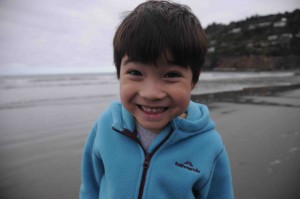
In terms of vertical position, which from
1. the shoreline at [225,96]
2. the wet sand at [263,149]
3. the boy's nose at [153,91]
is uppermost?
the boy's nose at [153,91]

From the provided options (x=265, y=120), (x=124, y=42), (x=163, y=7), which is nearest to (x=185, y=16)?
(x=163, y=7)

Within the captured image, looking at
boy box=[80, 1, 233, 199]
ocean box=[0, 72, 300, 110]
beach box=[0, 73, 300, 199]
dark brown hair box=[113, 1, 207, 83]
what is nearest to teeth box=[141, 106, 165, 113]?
boy box=[80, 1, 233, 199]

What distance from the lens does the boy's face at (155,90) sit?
121 cm

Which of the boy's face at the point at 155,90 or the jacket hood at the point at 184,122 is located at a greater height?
the boy's face at the point at 155,90

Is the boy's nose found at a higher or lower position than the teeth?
higher

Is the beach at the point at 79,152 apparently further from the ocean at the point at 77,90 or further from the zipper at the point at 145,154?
the ocean at the point at 77,90

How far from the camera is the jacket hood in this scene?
141 centimetres

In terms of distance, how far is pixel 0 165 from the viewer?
10.8 ft

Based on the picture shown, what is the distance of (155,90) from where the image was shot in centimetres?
121

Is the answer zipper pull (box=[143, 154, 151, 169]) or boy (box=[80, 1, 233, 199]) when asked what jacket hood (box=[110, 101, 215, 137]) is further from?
zipper pull (box=[143, 154, 151, 169])

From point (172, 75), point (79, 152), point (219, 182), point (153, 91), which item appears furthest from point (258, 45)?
point (153, 91)

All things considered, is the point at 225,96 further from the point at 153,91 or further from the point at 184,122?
the point at 153,91

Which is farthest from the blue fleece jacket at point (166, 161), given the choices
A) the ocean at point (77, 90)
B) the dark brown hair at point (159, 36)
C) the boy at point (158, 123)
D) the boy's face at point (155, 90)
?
the ocean at point (77, 90)

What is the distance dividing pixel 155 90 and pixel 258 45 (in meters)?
50.8
